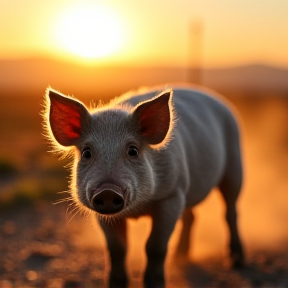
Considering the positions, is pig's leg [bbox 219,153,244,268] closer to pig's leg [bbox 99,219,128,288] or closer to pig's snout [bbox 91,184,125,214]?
pig's leg [bbox 99,219,128,288]

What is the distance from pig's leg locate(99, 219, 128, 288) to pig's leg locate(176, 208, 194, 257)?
2.01 metres

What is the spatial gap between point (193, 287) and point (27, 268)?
1.96 m

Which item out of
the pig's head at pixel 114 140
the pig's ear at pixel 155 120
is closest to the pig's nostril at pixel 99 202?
the pig's head at pixel 114 140

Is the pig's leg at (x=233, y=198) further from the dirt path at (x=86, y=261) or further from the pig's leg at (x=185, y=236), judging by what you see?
the pig's leg at (x=185, y=236)

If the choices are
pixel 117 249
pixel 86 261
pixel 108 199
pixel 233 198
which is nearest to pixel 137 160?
pixel 108 199

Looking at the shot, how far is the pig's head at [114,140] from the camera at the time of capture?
17.1ft

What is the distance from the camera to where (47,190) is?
12.0 meters

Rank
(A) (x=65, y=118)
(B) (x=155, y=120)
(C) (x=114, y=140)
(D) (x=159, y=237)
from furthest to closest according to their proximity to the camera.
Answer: (D) (x=159, y=237) → (A) (x=65, y=118) → (B) (x=155, y=120) → (C) (x=114, y=140)

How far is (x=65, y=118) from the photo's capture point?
5668 millimetres

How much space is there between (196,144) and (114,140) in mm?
1509

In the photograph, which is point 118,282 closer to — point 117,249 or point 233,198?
point 117,249

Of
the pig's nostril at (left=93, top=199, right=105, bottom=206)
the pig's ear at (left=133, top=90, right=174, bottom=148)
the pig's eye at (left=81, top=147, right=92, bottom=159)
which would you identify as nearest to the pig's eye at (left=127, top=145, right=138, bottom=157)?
the pig's ear at (left=133, top=90, right=174, bottom=148)

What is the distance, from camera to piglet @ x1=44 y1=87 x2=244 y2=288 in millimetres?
5203

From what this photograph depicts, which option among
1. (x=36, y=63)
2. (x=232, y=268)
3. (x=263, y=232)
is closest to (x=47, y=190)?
(x=263, y=232)
